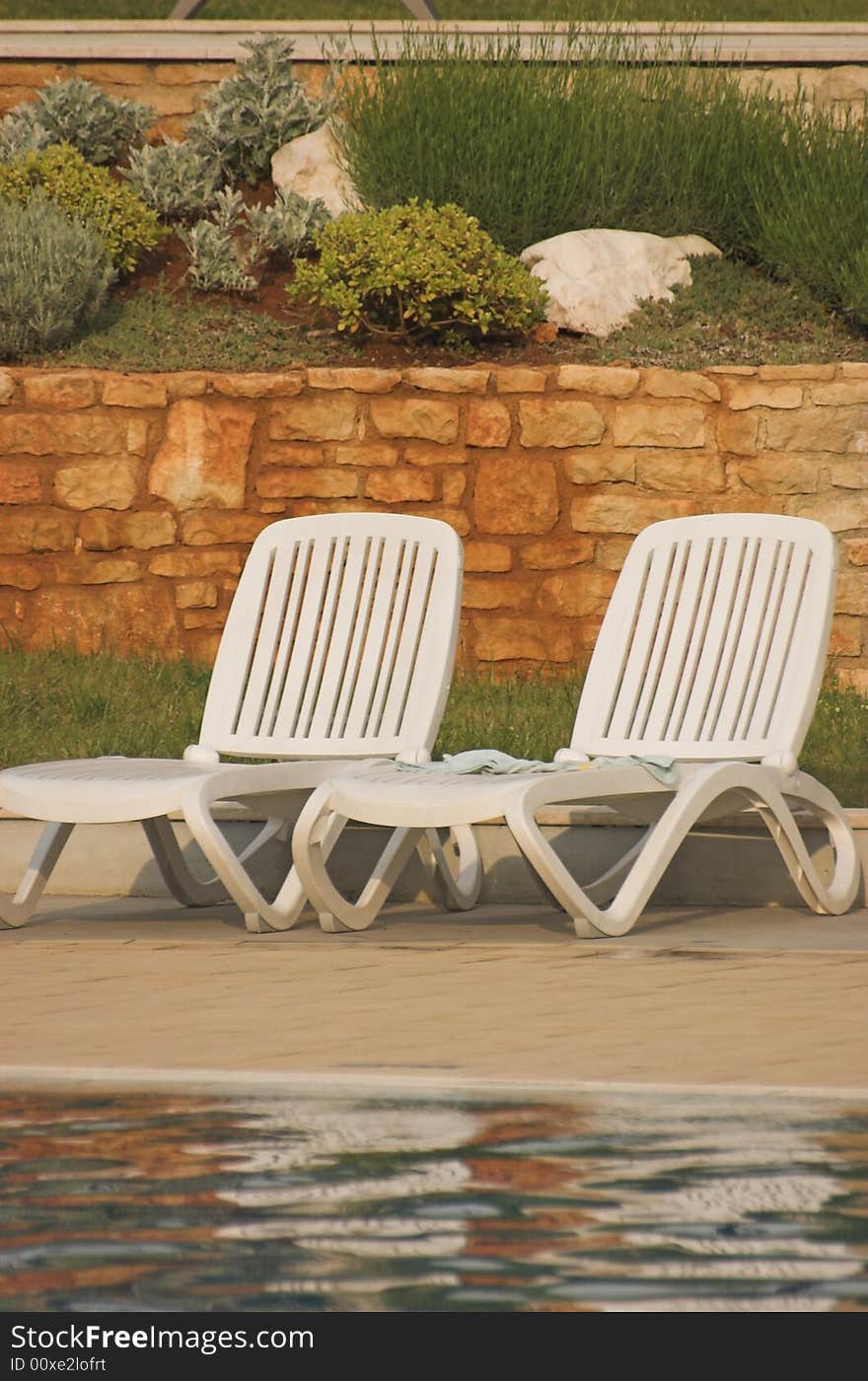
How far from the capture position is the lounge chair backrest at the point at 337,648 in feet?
21.8

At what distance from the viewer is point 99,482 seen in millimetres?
9969

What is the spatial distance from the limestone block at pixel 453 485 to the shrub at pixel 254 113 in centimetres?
343

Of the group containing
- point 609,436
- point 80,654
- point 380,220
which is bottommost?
point 80,654

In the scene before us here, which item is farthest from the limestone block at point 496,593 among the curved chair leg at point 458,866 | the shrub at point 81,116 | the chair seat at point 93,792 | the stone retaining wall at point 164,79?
the stone retaining wall at point 164,79

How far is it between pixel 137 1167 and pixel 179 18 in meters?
11.5

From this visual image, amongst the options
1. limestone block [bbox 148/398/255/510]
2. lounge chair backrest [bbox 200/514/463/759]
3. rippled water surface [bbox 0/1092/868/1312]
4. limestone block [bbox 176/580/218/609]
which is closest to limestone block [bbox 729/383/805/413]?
limestone block [bbox 148/398/255/510]

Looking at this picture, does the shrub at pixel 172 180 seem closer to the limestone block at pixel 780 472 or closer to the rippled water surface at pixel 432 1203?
the limestone block at pixel 780 472

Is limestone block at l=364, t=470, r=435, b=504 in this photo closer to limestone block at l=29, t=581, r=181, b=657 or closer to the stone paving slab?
limestone block at l=29, t=581, r=181, b=657

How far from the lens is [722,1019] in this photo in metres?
4.81

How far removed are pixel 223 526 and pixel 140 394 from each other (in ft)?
2.41

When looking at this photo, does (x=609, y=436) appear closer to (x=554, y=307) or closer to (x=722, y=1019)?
(x=554, y=307)

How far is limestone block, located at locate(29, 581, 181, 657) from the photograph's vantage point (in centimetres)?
995

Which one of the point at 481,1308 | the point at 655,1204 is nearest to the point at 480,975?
the point at 655,1204
